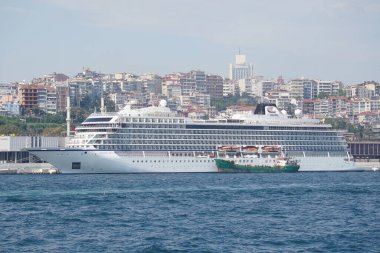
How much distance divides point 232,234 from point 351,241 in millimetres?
4115

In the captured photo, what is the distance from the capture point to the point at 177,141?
3401 inches

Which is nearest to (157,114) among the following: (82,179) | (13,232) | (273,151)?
(273,151)

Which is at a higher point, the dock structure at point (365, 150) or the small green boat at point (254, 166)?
the dock structure at point (365, 150)

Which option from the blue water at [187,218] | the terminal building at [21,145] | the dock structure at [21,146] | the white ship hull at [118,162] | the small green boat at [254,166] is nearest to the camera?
the blue water at [187,218]

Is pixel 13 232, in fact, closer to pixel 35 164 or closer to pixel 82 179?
pixel 82 179

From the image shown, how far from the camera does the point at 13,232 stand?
114ft

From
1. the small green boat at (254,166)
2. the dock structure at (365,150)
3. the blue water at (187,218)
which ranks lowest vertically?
the blue water at (187,218)

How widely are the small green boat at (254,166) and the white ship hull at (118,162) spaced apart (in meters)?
0.87

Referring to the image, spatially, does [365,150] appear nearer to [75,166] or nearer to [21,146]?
[21,146]

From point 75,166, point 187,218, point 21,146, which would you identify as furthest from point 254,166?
point 187,218

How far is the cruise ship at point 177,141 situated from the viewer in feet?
265

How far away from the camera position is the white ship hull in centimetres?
8006

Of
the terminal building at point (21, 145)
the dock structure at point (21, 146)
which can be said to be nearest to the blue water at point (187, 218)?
the dock structure at point (21, 146)

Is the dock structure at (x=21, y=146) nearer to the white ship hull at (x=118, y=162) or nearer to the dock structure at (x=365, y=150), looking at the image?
the white ship hull at (x=118, y=162)
